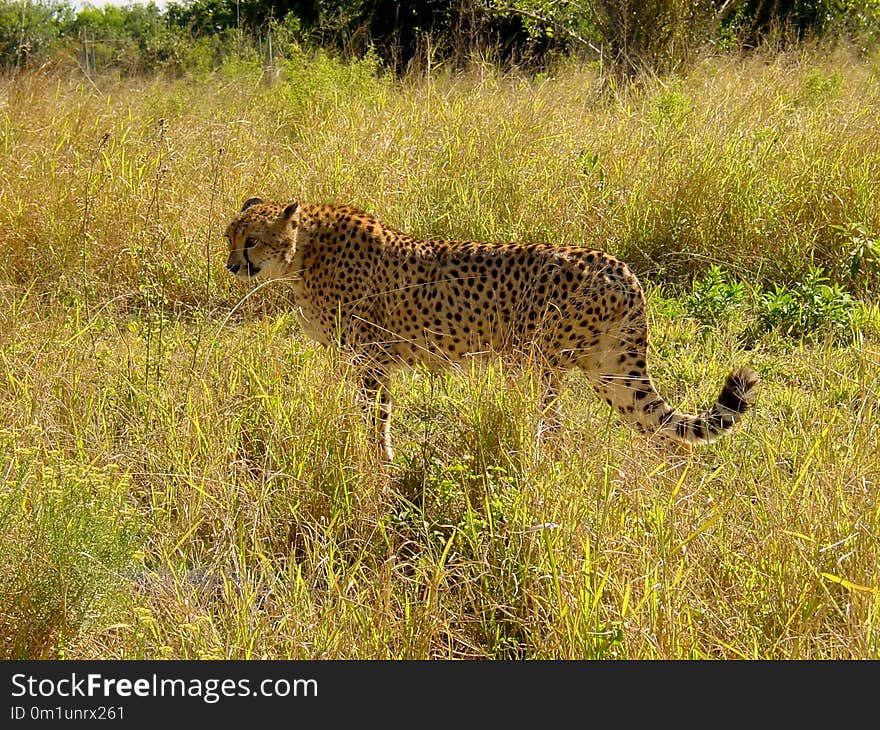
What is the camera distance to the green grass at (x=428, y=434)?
235 cm

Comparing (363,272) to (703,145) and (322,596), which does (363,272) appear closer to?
(322,596)

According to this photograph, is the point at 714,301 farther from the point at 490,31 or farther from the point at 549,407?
the point at 490,31

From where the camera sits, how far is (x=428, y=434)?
3.15 m

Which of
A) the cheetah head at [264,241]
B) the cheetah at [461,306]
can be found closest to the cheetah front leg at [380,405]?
the cheetah at [461,306]

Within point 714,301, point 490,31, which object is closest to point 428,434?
point 714,301

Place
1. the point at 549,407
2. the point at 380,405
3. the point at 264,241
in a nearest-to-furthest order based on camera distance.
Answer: the point at 549,407 → the point at 380,405 → the point at 264,241

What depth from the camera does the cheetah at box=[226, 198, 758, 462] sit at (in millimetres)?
3410

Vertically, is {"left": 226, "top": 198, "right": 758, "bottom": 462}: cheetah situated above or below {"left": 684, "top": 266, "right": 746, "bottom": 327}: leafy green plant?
above

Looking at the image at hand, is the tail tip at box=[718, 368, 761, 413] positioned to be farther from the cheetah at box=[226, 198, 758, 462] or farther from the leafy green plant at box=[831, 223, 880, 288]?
the leafy green plant at box=[831, 223, 880, 288]

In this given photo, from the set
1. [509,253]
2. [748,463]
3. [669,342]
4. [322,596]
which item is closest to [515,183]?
[669,342]

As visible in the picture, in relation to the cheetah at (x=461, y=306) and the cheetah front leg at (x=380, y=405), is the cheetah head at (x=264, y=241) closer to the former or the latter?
the cheetah at (x=461, y=306)

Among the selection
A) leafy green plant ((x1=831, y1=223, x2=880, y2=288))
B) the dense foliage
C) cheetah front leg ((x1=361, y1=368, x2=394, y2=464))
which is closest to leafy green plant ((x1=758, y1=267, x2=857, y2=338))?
leafy green plant ((x1=831, y1=223, x2=880, y2=288))

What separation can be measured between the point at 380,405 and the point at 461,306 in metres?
0.53

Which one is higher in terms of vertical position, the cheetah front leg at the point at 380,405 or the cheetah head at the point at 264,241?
the cheetah head at the point at 264,241
